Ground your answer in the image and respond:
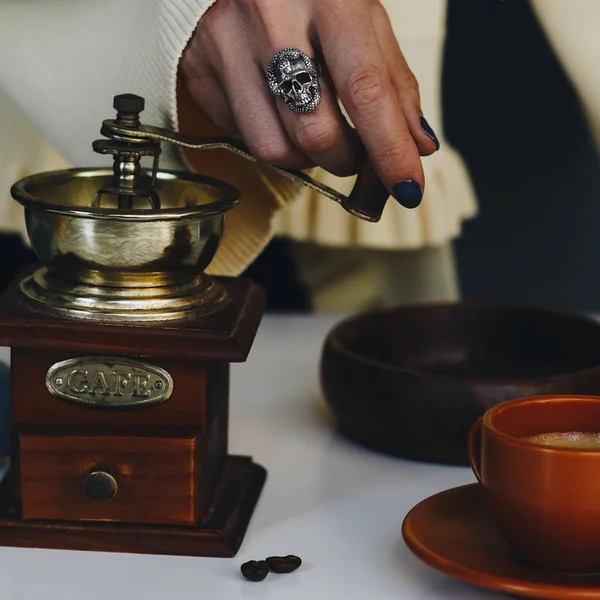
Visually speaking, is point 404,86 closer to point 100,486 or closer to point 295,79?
point 295,79

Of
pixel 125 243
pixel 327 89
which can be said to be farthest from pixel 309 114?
pixel 125 243

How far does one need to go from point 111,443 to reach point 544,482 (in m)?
0.28

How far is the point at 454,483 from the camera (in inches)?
32.1

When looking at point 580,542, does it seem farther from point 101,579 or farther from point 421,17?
point 421,17

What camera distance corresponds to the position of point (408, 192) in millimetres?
729

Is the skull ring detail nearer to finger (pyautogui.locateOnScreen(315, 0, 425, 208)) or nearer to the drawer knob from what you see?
finger (pyautogui.locateOnScreen(315, 0, 425, 208))

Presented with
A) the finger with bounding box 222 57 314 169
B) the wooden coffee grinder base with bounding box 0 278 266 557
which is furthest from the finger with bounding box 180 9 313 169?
the wooden coffee grinder base with bounding box 0 278 266 557

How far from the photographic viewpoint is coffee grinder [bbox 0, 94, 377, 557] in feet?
2.27

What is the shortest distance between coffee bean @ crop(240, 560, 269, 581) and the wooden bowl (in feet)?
0.63

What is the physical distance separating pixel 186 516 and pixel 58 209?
0.21 metres

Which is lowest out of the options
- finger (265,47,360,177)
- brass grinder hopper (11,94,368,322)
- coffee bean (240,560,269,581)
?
coffee bean (240,560,269,581)

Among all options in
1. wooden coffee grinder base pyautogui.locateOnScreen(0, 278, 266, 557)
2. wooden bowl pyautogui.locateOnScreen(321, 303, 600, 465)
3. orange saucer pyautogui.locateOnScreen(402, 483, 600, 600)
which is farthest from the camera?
wooden bowl pyautogui.locateOnScreen(321, 303, 600, 465)

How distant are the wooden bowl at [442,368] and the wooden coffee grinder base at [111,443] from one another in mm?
145

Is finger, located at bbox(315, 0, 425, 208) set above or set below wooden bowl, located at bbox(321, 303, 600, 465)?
above
